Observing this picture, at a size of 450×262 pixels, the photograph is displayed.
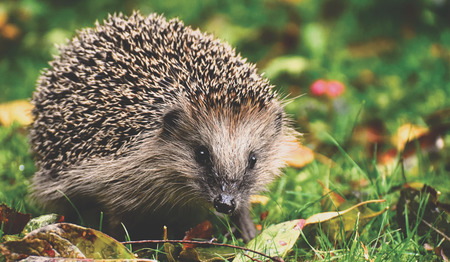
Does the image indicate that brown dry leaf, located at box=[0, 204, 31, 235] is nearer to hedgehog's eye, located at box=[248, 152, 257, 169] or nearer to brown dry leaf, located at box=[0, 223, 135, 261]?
brown dry leaf, located at box=[0, 223, 135, 261]

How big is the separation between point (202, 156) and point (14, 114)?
229cm

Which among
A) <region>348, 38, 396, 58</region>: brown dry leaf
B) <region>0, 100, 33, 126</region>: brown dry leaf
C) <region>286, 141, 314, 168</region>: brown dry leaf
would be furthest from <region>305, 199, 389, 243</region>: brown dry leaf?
<region>348, 38, 396, 58</region>: brown dry leaf

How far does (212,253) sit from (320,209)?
0.90m

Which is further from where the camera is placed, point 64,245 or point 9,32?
point 9,32

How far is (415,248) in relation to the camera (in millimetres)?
2678

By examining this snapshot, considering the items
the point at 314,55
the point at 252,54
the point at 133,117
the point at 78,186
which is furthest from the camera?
the point at 252,54

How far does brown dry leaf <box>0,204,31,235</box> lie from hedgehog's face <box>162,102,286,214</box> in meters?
0.95

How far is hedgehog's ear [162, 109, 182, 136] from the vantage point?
9.95 feet

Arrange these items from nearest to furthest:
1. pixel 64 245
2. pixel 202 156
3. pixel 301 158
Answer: pixel 64 245 < pixel 202 156 < pixel 301 158

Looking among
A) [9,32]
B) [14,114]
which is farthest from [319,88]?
[9,32]

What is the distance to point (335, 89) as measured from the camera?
16.5ft

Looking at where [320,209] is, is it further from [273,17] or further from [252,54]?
Answer: [273,17]

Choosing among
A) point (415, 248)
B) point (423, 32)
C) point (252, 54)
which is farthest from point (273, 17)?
point (415, 248)

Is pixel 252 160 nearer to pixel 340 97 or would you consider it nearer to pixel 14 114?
pixel 340 97
